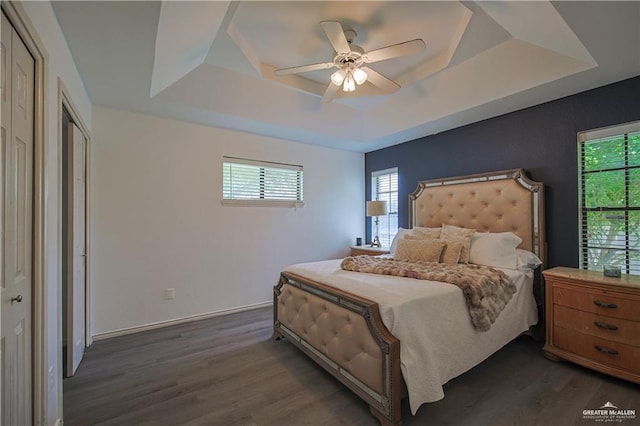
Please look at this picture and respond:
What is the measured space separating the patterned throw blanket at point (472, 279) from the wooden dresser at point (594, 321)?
0.39 m

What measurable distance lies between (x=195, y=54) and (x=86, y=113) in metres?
1.26

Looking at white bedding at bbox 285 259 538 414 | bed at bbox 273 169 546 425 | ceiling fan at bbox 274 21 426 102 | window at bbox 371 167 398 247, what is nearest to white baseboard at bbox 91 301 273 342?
bed at bbox 273 169 546 425

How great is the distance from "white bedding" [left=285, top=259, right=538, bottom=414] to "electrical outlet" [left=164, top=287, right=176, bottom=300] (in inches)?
74.9

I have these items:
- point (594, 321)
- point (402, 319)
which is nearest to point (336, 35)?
point (402, 319)

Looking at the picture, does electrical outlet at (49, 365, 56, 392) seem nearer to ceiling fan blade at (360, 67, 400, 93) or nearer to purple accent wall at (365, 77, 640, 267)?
ceiling fan blade at (360, 67, 400, 93)

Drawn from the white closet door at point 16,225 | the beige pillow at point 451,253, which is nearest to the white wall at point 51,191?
the white closet door at point 16,225

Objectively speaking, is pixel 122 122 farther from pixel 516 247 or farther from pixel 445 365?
pixel 516 247

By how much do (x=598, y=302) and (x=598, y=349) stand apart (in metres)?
0.36

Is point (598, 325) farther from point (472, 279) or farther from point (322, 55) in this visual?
point (322, 55)

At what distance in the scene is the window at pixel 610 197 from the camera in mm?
2543

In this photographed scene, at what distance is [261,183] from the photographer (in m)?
4.14

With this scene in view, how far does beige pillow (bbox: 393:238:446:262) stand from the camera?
9.92 feet

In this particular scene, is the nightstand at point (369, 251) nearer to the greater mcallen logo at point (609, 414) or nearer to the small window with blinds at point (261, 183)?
the small window with blinds at point (261, 183)

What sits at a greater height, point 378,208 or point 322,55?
point 322,55
